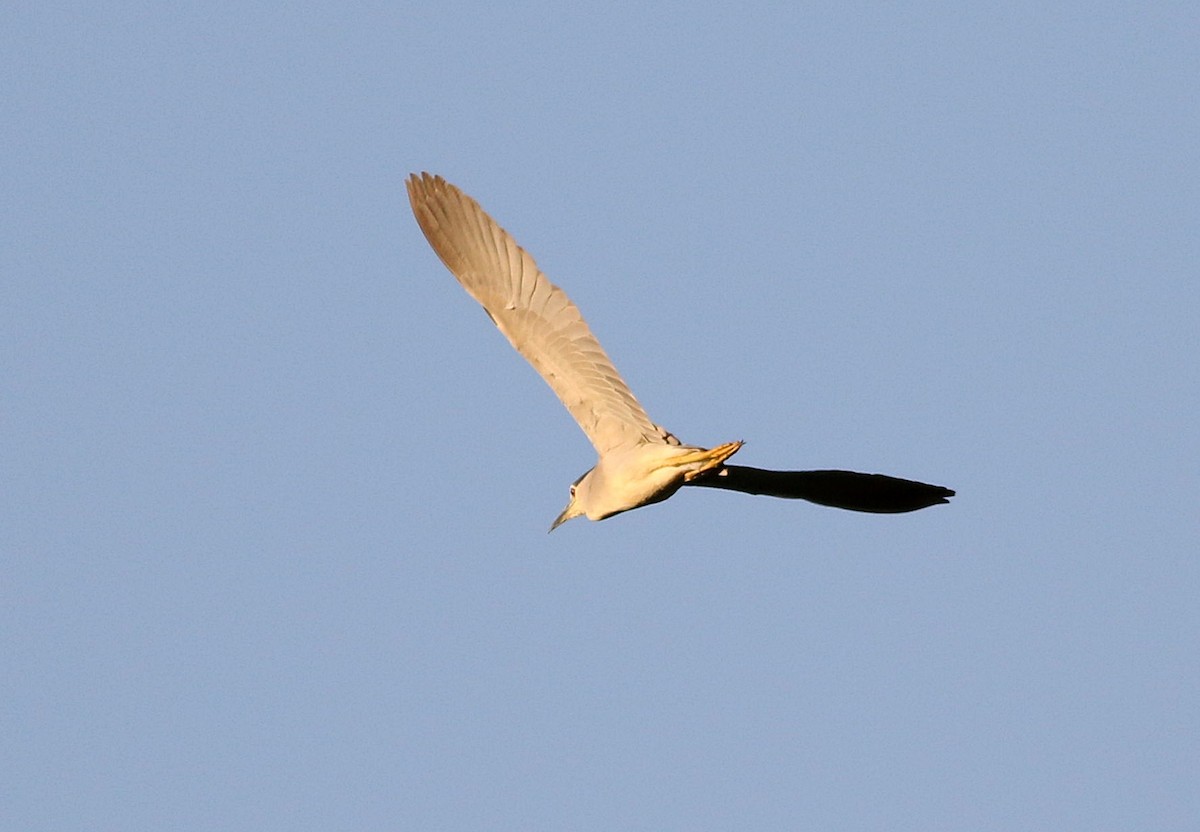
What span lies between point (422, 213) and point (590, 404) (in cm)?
197

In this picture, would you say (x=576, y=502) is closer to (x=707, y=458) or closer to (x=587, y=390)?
(x=587, y=390)

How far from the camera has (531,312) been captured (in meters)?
10.6

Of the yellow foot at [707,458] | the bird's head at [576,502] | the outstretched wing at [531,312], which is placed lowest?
the yellow foot at [707,458]

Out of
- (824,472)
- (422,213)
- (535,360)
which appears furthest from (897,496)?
(422,213)

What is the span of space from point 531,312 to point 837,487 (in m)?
2.43

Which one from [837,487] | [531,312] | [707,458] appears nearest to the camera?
[707,458]

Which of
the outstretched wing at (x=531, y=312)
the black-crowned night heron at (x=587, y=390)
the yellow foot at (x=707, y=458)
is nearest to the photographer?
the yellow foot at (x=707, y=458)

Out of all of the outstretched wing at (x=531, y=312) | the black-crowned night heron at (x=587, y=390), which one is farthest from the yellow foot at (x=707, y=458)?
the outstretched wing at (x=531, y=312)

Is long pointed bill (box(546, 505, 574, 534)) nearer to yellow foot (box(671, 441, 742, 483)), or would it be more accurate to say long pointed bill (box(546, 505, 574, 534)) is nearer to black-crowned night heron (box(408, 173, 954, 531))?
black-crowned night heron (box(408, 173, 954, 531))

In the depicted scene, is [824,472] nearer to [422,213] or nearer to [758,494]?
[758,494]

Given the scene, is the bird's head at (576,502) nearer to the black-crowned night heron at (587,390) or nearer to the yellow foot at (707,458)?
the black-crowned night heron at (587,390)

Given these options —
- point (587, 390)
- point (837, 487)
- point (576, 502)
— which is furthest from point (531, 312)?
point (837, 487)

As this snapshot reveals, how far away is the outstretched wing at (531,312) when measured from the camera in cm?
1039

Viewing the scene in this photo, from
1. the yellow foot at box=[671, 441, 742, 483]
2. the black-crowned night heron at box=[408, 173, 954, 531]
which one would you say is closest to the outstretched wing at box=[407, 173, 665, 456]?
the black-crowned night heron at box=[408, 173, 954, 531]
